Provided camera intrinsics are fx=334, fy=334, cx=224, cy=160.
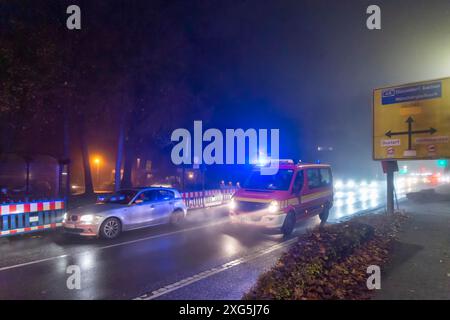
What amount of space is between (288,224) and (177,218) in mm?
4338

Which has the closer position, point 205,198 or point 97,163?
point 205,198

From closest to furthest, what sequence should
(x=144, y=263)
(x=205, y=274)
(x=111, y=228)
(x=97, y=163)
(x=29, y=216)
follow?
(x=205, y=274) → (x=144, y=263) → (x=111, y=228) → (x=29, y=216) → (x=97, y=163)

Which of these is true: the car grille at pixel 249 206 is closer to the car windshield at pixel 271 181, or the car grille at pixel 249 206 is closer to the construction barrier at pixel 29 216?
the car windshield at pixel 271 181

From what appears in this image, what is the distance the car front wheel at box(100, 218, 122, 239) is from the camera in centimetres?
972

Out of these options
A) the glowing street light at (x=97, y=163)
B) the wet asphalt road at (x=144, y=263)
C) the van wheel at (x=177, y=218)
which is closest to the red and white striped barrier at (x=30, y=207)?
the wet asphalt road at (x=144, y=263)

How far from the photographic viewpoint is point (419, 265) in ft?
22.1

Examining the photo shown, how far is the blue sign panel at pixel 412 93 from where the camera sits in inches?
417

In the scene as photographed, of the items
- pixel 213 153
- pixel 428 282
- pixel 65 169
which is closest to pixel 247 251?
pixel 428 282

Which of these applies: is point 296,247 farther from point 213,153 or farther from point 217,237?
point 213,153

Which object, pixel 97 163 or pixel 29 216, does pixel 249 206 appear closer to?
pixel 29 216

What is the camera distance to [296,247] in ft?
21.7

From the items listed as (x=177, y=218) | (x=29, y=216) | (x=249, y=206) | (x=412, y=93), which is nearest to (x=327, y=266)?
(x=249, y=206)

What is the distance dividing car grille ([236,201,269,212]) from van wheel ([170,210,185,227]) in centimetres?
285

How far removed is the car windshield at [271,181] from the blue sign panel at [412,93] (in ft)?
14.5
